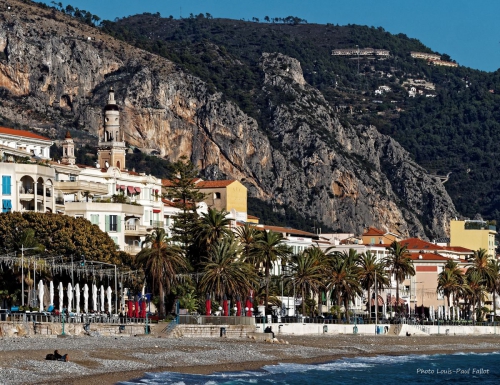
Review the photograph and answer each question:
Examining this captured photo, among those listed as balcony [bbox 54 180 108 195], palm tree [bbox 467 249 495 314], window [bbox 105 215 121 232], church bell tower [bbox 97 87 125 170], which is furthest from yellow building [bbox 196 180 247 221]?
window [bbox 105 215 121 232]

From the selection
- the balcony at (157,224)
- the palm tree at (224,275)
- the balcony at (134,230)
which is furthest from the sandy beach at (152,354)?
the balcony at (157,224)

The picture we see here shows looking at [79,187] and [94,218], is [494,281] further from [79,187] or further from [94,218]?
[94,218]

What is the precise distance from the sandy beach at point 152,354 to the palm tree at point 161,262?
32.4 feet

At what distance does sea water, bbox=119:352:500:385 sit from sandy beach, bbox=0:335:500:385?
140 centimetres

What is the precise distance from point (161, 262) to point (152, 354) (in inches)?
1043

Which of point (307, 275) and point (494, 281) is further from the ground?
point (307, 275)

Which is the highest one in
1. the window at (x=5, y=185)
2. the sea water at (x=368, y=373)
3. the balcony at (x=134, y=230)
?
the window at (x=5, y=185)

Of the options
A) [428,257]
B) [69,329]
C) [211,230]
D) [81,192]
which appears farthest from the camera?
[428,257]

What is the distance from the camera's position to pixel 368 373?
270ft

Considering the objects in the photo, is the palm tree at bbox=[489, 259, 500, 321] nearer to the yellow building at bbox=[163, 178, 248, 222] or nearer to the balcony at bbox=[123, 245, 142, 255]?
the yellow building at bbox=[163, 178, 248, 222]

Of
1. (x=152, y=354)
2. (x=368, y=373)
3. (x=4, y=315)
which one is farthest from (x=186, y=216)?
(x=152, y=354)

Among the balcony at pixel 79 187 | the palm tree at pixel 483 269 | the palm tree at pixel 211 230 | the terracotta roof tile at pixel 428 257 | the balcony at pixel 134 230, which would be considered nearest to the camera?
the palm tree at pixel 211 230

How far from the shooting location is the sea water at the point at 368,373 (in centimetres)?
6862

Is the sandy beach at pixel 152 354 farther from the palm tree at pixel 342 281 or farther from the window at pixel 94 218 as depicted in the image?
the window at pixel 94 218
